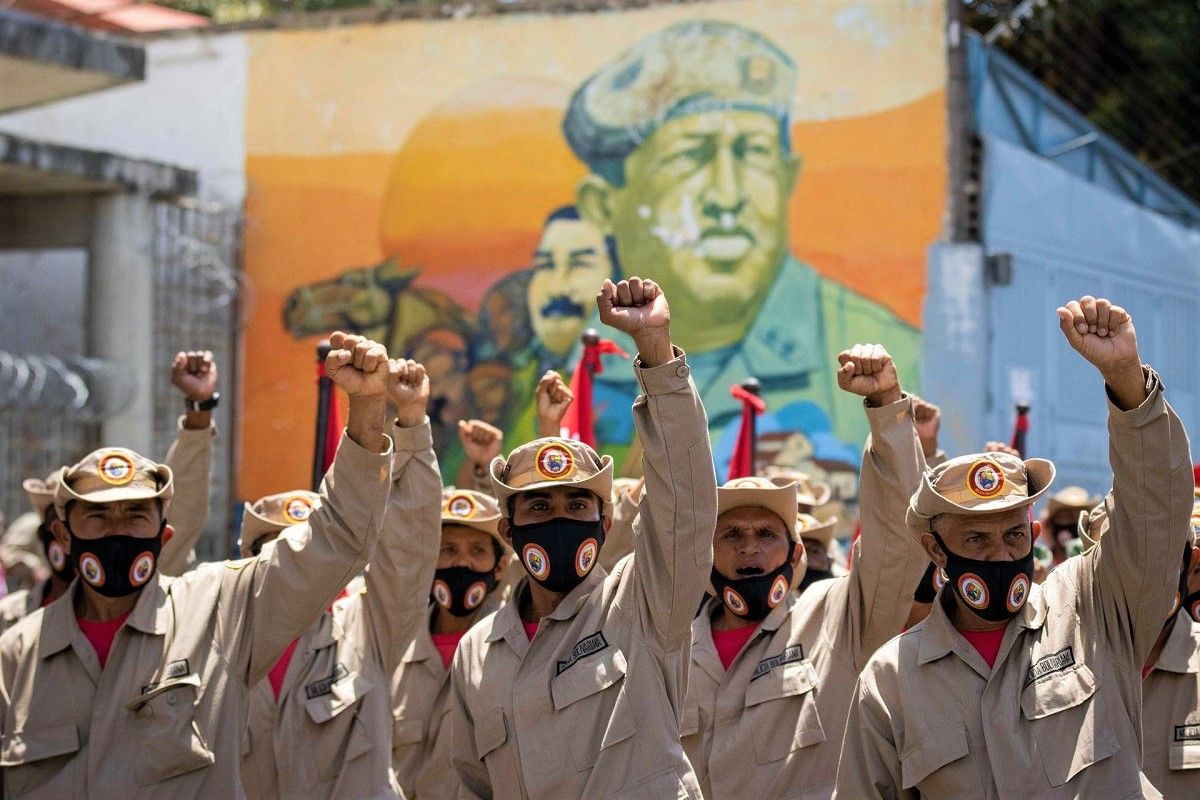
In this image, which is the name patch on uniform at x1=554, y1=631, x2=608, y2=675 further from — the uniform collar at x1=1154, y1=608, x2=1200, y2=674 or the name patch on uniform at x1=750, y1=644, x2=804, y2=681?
the uniform collar at x1=1154, y1=608, x2=1200, y2=674

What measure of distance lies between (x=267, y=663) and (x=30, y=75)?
442 inches

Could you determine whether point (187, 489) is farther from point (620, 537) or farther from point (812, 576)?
point (812, 576)

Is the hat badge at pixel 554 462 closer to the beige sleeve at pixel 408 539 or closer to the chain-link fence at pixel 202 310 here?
the beige sleeve at pixel 408 539

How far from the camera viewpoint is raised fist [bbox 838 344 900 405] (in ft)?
18.5

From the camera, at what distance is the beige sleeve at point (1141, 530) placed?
4.83 metres

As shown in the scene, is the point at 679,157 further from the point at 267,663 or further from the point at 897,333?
the point at 267,663

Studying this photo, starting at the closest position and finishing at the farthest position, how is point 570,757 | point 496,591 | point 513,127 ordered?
point 570,757
point 496,591
point 513,127

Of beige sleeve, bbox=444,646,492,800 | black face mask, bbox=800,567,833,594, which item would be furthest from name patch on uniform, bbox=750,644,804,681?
black face mask, bbox=800,567,833,594

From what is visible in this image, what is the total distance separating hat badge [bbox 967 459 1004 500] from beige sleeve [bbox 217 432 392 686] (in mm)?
1693

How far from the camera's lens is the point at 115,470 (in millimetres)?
5961

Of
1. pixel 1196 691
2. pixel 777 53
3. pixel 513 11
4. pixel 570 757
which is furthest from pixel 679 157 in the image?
pixel 570 757

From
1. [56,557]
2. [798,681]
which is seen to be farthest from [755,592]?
[56,557]

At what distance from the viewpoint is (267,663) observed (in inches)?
227

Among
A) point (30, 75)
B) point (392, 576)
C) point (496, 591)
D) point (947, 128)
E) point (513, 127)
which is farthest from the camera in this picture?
point (513, 127)
